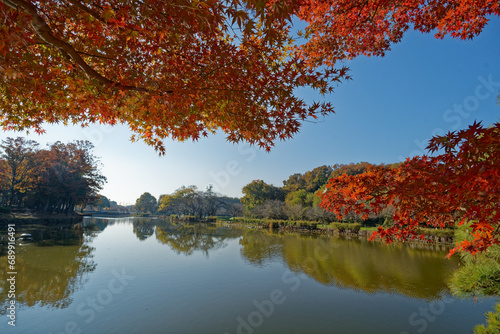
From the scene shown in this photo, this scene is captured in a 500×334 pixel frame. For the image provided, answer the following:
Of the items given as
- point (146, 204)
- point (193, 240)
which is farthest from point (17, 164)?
point (146, 204)

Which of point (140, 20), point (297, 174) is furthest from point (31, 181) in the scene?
point (297, 174)

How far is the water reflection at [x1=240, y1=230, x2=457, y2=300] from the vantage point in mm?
8672

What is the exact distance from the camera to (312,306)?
684 cm

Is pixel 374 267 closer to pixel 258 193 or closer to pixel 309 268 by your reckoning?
pixel 309 268

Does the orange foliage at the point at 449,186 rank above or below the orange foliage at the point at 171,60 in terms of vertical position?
below

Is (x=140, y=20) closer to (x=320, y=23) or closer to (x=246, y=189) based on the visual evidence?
(x=320, y=23)

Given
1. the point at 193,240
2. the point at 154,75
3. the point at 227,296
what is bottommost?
the point at 227,296

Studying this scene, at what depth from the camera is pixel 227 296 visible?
737cm

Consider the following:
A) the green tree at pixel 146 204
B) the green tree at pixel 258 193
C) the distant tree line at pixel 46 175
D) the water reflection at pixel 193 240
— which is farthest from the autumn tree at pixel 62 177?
the green tree at pixel 146 204

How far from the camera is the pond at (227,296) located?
5.64 metres

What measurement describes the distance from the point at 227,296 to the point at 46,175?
3284 centimetres

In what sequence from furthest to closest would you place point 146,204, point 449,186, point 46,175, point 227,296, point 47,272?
1. point 146,204
2. point 46,175
3. point 47,272
4. point 227,296
5. point 449,186

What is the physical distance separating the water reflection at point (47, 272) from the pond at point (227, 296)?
1.2 inches

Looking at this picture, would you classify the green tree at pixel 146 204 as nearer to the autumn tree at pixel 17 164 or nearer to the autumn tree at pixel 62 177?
the autumn tree at pixel 62 177
